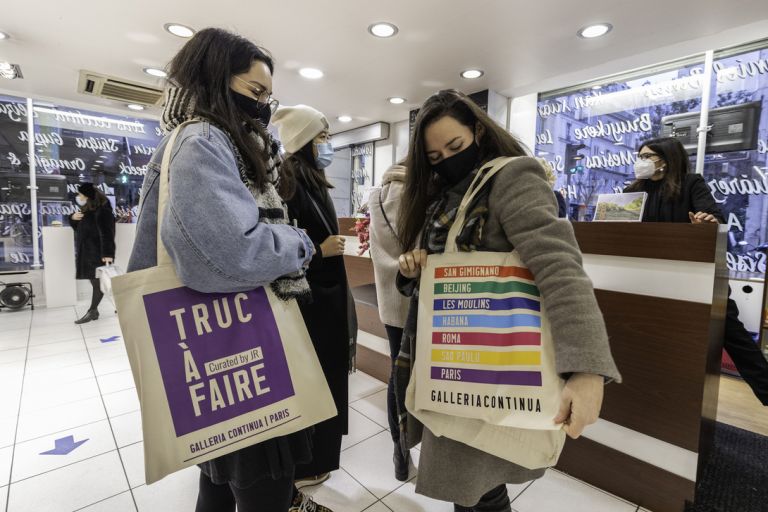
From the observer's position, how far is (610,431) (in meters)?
1.71

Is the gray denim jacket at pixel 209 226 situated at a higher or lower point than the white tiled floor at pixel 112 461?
higher

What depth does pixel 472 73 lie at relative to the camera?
390 cm

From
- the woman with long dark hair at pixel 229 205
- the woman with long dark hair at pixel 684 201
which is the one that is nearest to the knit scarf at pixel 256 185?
the woman with long dark hair at pixel 229 205

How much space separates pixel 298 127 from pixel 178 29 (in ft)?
8.41

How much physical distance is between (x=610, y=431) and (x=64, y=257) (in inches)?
252

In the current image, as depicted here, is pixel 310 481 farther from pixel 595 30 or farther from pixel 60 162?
pixel 60 162

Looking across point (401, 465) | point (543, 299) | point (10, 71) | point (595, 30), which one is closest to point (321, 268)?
point (543, 299)

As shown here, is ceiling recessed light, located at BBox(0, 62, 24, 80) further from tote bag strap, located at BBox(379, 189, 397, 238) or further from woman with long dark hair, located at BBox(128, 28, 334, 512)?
woman with long dark hair, located at BBox(128, 28, 334, 512)

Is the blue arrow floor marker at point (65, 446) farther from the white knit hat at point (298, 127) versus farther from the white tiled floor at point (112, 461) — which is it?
the white knit hat at point (298, 127)

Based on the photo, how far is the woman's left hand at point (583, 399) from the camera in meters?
0.70

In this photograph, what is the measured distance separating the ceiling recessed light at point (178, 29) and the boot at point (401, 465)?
350 cm

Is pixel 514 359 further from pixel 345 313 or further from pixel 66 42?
pixel 66 42

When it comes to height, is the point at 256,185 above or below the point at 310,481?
above

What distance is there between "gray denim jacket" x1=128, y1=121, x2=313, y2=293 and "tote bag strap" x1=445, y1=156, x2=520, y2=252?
0.36 meters
